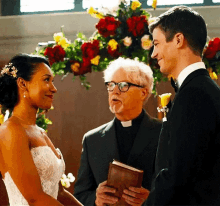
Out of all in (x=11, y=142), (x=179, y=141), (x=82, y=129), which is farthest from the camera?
(x=82, y=129)

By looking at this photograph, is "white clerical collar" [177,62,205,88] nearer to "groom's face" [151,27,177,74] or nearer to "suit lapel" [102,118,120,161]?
"groom's face" [151,27,177,74]

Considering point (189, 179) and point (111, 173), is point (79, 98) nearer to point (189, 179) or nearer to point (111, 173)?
point (111, 173)

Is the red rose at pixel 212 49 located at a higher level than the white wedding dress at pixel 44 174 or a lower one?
higher

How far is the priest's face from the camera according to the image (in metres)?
3.59

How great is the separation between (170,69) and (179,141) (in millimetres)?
488

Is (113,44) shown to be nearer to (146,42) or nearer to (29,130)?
(146,42)

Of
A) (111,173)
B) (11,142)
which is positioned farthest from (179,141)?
(11,142)

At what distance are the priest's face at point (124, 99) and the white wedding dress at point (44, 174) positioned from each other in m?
0.67

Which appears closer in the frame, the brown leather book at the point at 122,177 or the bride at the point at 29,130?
the bride at the point at 29,130

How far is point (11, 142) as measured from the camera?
2822 millimetres

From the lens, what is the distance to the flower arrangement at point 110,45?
4125mm

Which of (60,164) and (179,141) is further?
(60,164)

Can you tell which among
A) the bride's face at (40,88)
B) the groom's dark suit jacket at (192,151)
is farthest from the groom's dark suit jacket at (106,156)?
the groom's dark suit jacket at (192,151)

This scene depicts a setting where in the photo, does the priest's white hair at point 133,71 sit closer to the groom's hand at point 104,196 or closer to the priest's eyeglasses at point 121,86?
the priest's eyeglasses at point 121,86
